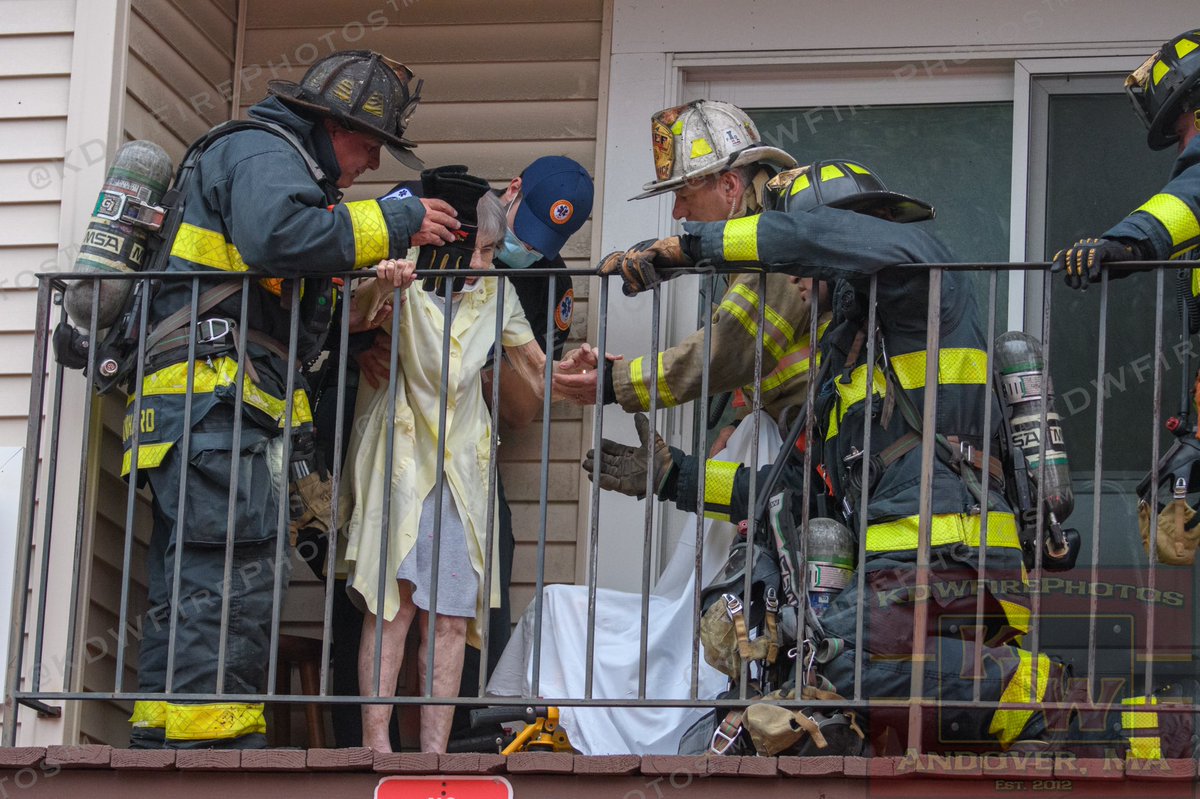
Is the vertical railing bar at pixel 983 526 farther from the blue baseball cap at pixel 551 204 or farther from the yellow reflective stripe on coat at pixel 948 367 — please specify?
the blue baseball cap at pixel 551 204

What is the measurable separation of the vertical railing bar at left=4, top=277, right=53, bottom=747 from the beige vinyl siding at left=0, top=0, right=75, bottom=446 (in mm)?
331

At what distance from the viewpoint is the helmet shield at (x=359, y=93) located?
625 centimetres

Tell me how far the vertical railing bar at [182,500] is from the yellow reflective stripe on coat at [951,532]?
2046mm

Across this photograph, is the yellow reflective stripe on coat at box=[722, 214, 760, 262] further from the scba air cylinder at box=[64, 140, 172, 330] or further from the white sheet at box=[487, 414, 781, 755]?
the scba air cylinder at box=[64, 140, 172, 330]

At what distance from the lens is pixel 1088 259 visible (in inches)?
211

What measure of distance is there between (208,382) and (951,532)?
2345 mm

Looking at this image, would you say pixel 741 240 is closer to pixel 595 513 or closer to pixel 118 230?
pixel 595 513

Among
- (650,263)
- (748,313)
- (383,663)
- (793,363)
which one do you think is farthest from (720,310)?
(383,663)

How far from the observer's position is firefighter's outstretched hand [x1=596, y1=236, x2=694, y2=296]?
5625mm

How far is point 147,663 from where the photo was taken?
586 centimetres

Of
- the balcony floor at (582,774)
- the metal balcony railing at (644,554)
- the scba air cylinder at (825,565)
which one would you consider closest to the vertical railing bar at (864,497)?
the metal balcony railing at (644,554)

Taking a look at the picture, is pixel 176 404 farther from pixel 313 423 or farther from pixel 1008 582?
pixel 1008 582

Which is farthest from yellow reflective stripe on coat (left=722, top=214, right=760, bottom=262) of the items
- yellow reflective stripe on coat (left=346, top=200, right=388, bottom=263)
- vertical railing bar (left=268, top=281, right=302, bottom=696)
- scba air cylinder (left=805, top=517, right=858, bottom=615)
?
vertical railing bar (left=268, top=281, right=302, bottom=696)

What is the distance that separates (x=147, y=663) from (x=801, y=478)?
2.19 metres
